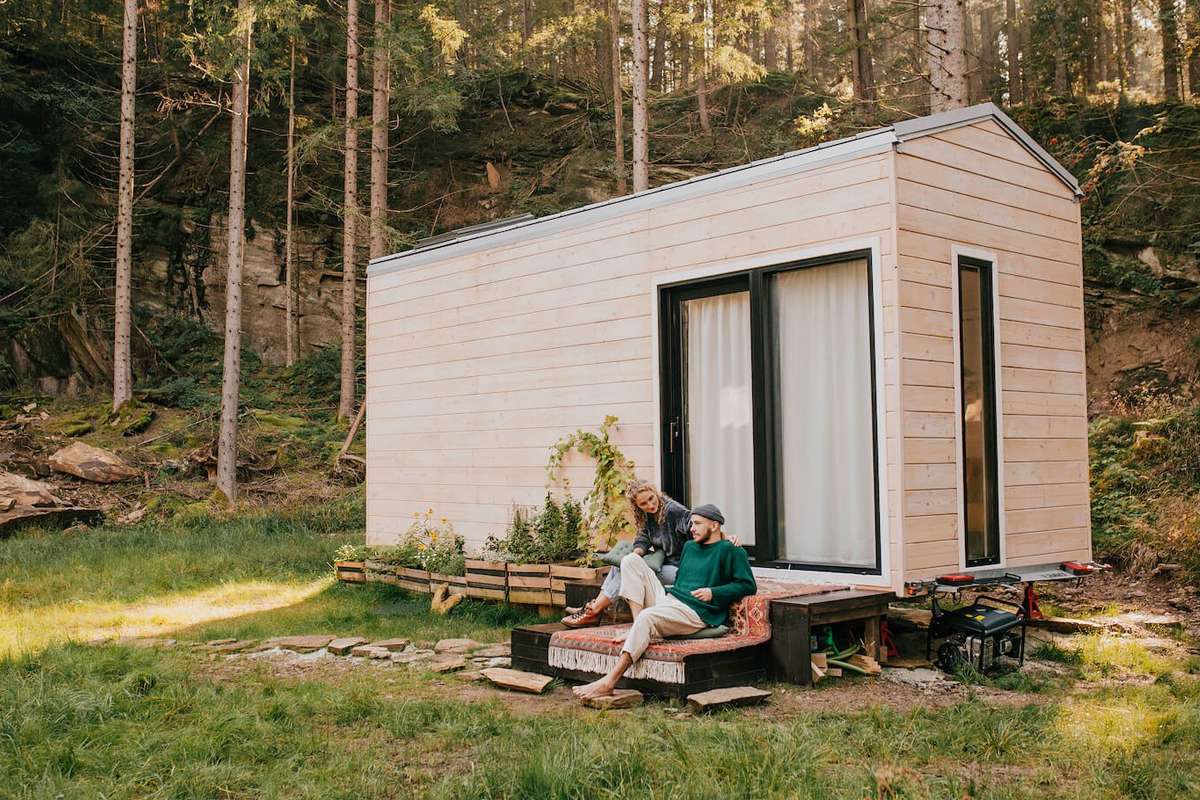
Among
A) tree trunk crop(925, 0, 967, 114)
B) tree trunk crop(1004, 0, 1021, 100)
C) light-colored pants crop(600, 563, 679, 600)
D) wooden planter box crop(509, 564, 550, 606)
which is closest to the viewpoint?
light-colored pants crop(600, 563, 679, 600)

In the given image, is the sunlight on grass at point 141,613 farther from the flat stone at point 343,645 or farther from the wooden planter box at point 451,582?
the flat stone at point 343,645

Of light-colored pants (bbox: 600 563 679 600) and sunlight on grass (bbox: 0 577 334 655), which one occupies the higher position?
light-colored pants (bbox: 600 563 679 600)

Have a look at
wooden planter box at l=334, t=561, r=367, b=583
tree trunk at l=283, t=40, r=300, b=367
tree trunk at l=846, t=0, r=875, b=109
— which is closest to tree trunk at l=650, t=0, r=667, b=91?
tree trunk at l=846, t=0, r=875, b=109

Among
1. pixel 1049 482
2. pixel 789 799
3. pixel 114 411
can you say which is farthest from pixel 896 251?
pixel 114 411

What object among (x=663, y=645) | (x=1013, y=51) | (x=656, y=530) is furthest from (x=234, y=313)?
(x=1013, y=51)

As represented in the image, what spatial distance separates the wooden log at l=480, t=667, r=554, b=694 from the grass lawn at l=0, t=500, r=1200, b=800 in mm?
73

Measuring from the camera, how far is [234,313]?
14.4 meters

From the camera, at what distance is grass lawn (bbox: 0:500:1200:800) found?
139 inches

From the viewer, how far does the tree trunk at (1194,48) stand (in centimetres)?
1389

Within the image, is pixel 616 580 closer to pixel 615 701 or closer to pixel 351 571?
pixel 615 701

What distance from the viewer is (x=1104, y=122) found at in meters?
16.5

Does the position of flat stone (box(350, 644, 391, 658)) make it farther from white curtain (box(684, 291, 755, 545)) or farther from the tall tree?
the tall tree

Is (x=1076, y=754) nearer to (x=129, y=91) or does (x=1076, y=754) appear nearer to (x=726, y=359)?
(x=726, y=359)

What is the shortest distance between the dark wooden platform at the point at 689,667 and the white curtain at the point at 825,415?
105cm
